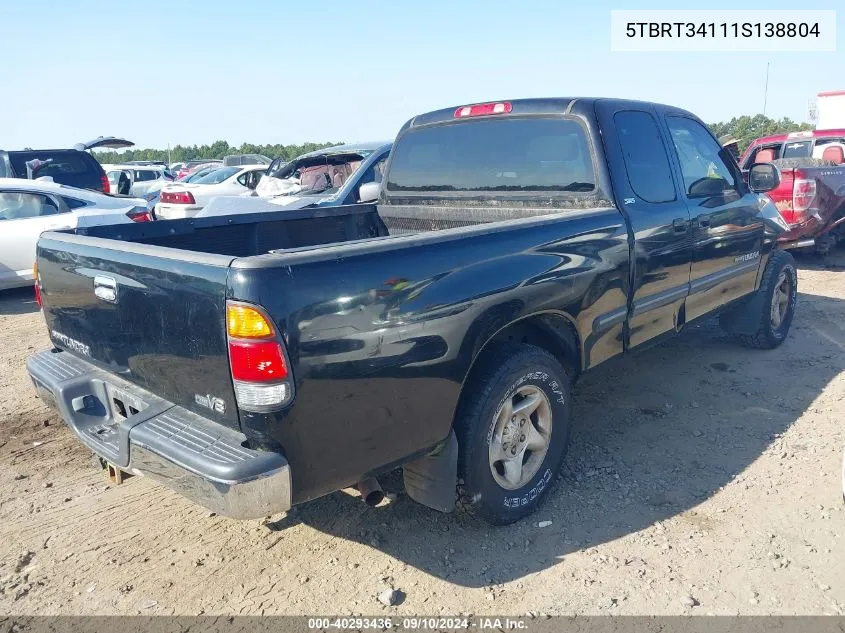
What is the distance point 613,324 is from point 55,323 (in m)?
2.82

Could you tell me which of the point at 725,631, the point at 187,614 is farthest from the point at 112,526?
the point at 725,631

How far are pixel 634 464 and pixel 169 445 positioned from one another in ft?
8.27

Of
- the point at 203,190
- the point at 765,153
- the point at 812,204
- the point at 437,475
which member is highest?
the point at 765,153

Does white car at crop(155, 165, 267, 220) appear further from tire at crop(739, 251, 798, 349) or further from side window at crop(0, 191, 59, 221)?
tire at crop(739, 251, 798, 349)

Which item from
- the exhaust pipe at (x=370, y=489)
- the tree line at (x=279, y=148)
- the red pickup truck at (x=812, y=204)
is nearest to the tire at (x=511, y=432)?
the exhaust pipe at (x=370, y=489)

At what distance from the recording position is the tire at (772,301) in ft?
17.7

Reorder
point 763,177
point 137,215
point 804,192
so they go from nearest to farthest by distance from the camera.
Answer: point 763,177, point 804,192, point 137,215

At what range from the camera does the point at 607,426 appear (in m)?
4.26

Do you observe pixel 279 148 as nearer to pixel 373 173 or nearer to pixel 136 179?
pixel 136 179

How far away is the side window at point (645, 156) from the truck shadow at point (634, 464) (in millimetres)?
1445

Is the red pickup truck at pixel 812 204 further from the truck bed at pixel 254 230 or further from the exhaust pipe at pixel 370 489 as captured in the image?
the exhaust pipe at pixel 370 489

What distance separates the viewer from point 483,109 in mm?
4203

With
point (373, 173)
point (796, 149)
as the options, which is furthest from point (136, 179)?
point (796, 149)

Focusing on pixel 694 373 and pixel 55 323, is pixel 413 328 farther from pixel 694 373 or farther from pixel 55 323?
pixel 694 373
